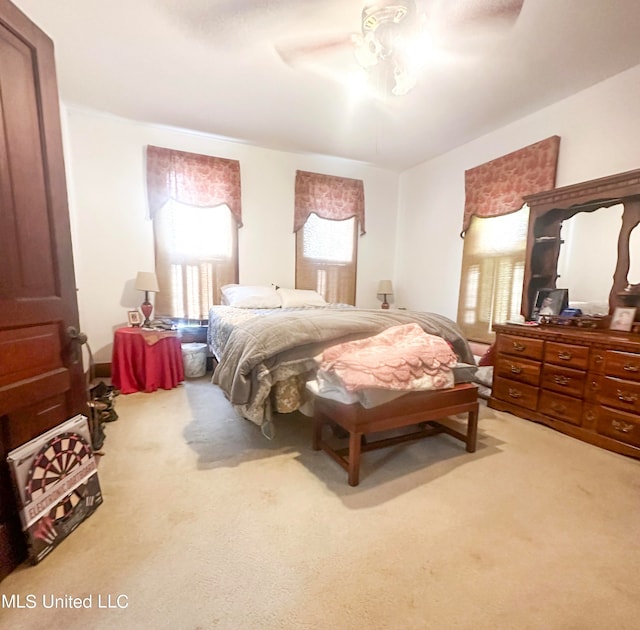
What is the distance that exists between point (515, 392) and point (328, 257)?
2.81 m

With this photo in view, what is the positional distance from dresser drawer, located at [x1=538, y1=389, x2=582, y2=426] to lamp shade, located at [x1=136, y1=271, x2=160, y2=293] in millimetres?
3580

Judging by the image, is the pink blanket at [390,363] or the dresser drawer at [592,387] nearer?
the pink blanket at [390,363]

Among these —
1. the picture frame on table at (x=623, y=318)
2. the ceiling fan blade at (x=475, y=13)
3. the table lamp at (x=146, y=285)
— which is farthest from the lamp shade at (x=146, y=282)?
the picture frame on table at (x=623, y=318)

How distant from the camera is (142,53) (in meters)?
2.33

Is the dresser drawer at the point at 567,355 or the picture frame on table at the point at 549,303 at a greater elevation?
the picture frame on table at the point at 549,303

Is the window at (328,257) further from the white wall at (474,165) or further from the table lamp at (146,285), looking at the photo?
the table lamp at (146,285)

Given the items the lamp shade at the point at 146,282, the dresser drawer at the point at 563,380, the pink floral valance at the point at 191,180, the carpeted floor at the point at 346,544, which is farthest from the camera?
the pink floral valance at the point at 191,180

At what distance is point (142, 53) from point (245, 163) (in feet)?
5.42

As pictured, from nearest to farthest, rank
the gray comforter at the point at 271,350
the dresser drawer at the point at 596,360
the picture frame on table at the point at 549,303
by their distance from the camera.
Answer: the gray comforter at the point at 271,350, the dresser drawer at the point at 596,360, the picture frame on table at the point at 549,303

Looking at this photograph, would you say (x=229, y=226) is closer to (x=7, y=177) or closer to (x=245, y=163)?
(x=245, y=163)

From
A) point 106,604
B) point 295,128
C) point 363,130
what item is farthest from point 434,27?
point 106,604

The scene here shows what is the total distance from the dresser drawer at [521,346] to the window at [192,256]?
3.02m

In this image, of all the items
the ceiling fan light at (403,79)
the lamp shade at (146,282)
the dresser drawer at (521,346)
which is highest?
the ceiling fan light at (403,79)

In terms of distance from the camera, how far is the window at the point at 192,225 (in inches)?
139
